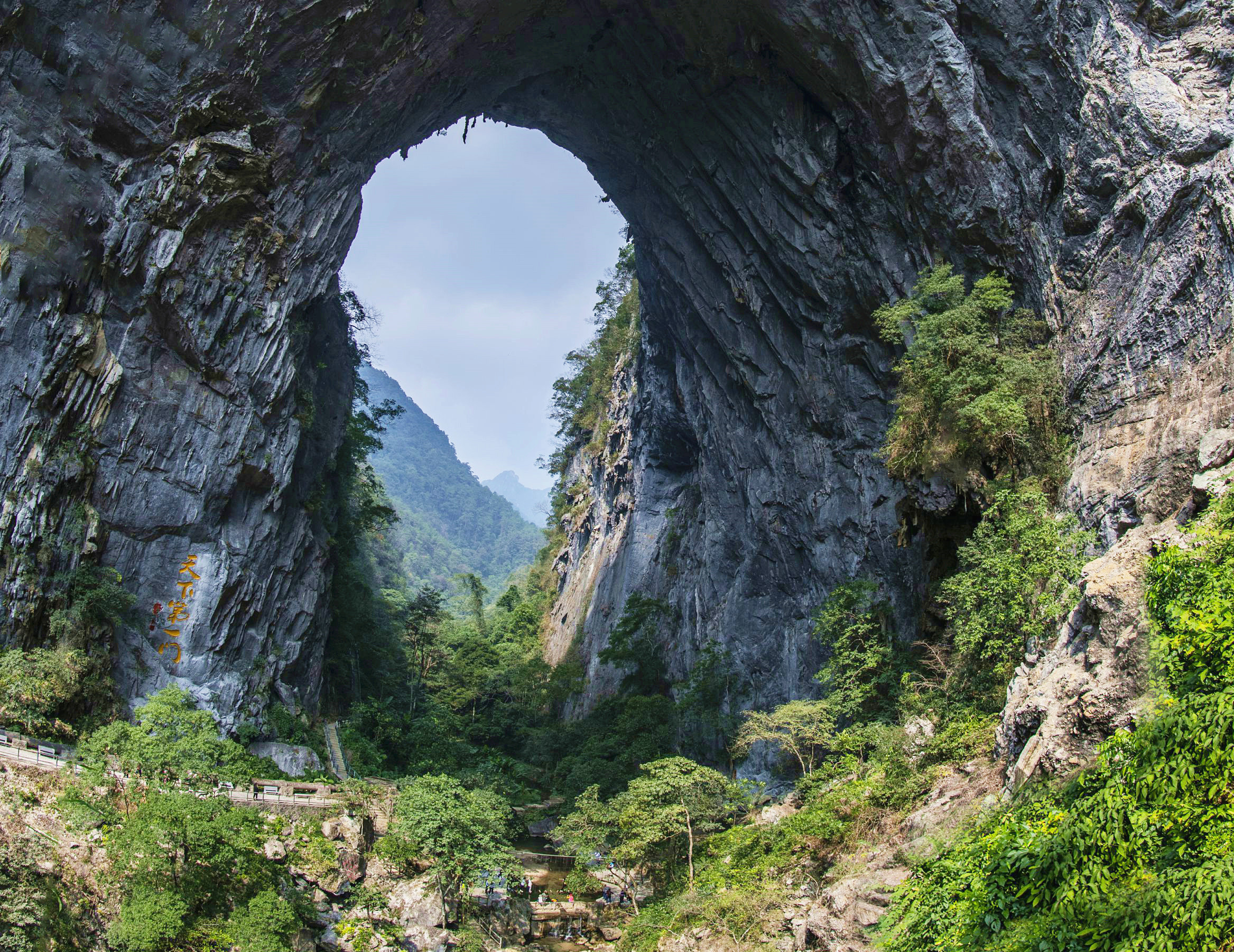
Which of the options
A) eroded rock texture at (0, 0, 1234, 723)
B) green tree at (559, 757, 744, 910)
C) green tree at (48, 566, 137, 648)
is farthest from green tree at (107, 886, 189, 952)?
green tree at (559, 757, 744, 910)

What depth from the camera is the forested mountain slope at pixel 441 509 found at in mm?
94812

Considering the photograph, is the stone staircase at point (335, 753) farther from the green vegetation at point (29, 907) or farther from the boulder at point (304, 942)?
the green vegetation at point (29, 907)

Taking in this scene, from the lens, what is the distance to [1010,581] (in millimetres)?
11070

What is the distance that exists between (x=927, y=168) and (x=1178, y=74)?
456 cm

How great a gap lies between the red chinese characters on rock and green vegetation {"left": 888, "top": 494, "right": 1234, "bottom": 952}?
52.1 ft

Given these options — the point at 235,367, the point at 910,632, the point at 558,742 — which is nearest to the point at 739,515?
the point at 910,632

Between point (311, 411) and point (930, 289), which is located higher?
point (930, 289)

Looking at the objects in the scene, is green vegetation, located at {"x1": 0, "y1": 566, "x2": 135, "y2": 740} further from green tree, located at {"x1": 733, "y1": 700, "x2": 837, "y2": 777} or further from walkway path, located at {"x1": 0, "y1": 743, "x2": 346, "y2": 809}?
green tree, located at {"x1": 733, "y1": 700, "x2": 837, "y2": 777}

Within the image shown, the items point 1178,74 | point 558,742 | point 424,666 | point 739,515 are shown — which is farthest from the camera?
point 424,666

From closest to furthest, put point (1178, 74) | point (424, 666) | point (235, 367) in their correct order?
point (1178, 74)
point (235, 367)
point (424, 666)

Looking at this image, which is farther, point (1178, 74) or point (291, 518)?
point (291, 518)

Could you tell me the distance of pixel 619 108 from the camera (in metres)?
22.8

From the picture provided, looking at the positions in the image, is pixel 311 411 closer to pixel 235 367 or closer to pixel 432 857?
pixel 235 367

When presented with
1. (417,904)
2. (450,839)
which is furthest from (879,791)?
(417,904)
